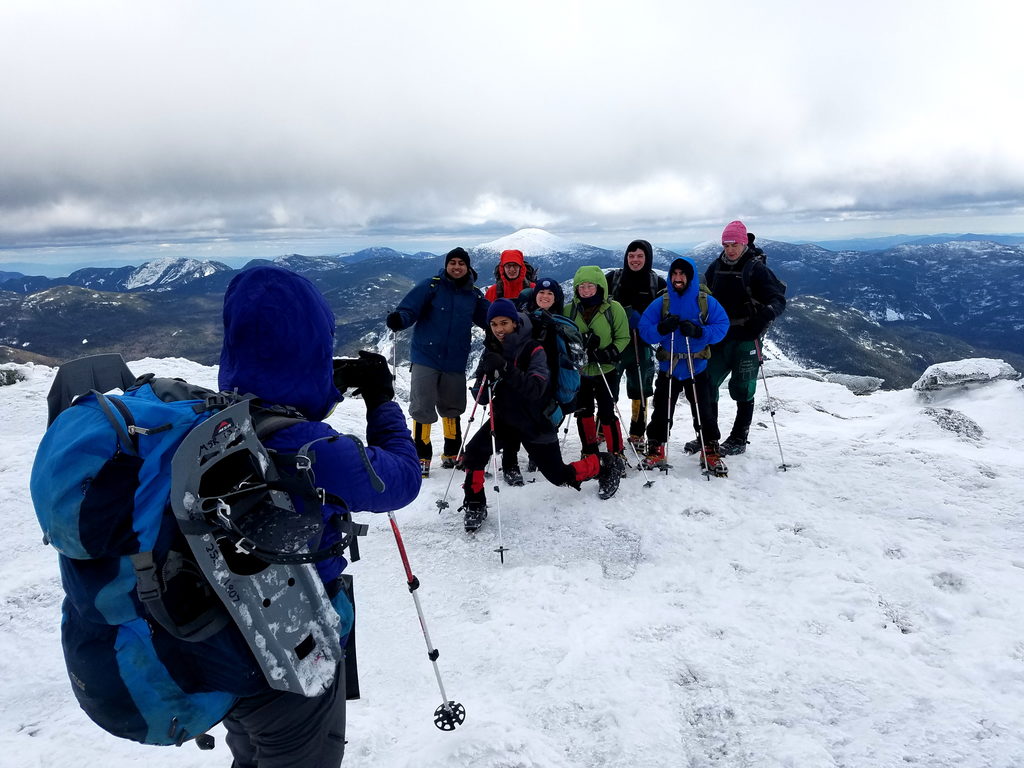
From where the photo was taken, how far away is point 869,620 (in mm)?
5555

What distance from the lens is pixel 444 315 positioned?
373 inches

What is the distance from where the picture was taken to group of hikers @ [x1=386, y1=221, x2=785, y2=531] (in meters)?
9.02

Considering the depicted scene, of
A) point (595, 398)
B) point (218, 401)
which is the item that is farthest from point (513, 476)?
point (218, 401)

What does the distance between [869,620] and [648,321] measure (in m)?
5.47

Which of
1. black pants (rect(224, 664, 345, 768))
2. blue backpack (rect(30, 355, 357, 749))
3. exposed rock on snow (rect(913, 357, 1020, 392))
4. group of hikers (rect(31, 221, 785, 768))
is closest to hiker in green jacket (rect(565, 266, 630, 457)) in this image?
group of hikers (rect(31, 221, 785, 768))

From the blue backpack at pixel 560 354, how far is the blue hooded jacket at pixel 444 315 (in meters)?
1.73

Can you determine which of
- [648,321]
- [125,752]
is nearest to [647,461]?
[648,321]

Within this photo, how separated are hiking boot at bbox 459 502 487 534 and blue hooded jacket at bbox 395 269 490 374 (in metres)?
2.77

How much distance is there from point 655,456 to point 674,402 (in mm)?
1100

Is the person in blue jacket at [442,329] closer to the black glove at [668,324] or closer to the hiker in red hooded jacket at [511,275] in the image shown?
the hiker in red hooded jacket at [511,275]

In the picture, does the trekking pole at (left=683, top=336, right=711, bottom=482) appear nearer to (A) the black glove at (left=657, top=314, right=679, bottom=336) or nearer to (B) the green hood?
(A) the black glove at (left=657, top=314, right=679, bottom=336)

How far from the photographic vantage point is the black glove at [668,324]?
898 centimetres

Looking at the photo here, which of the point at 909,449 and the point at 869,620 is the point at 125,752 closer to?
the point at 869,620

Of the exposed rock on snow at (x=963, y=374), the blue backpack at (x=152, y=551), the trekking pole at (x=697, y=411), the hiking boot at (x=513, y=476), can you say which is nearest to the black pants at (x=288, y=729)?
the blue backpack at (x=152, y=551)
